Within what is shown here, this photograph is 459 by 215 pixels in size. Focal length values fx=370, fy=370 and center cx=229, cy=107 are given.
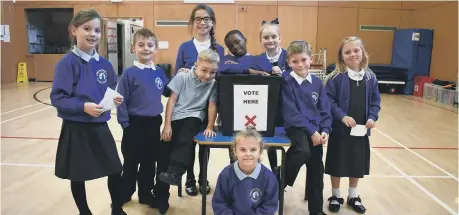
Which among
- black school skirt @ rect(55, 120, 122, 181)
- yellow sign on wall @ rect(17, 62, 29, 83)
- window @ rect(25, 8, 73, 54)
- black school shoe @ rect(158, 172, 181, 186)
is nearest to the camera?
black school skirt @ rect(55, 120, 122, 181)

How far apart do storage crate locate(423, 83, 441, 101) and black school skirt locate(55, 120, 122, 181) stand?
8281 mm

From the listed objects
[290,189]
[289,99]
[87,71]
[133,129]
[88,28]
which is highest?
[88,28]

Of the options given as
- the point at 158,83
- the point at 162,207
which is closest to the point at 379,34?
the point at 158,83

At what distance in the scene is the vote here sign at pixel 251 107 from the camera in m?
2.23

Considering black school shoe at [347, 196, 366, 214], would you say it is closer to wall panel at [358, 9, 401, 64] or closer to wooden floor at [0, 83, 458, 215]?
wooden floor at [0, 83, 458, 215]

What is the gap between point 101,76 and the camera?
Result: 2059 mm

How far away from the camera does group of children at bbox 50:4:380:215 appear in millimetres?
1988

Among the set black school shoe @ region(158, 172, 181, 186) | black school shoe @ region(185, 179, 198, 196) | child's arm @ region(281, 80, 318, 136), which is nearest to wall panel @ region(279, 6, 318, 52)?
black school shoe @ region(185, 179, 198, 196)

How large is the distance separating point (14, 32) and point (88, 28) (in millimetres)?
10858

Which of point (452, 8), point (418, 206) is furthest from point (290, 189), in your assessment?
point (452, 8)

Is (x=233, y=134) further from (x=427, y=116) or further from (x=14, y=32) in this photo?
(x=14, y=32)

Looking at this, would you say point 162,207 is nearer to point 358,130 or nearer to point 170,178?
point 170,178

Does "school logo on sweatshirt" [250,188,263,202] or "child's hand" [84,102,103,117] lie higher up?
"child's hand" [84,102,103,117]

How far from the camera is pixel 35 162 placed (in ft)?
11.8
